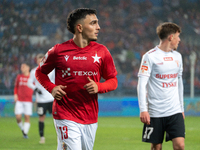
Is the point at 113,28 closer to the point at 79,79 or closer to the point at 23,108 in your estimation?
the point at 23,108

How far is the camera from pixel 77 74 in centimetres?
349

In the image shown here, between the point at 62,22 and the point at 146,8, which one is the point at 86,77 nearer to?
the point at 62,22

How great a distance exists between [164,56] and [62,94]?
1.78 metres

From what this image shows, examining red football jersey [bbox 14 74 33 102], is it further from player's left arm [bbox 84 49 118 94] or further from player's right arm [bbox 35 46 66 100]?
player's left arm [bbox 84 49 118 94]

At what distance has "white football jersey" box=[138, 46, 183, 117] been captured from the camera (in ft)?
14.9

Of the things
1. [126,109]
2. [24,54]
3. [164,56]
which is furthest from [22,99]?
[24,54]

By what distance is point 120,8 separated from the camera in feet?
80.4

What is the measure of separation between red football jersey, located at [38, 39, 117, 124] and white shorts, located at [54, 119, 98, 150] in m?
0.05

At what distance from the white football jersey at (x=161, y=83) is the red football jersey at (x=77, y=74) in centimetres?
107

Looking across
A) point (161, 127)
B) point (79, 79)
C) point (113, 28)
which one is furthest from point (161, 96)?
point (113, 28)

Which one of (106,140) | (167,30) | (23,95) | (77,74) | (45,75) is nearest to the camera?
(77,74)

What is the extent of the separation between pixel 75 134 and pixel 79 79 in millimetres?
550

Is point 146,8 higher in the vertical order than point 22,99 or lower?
higher

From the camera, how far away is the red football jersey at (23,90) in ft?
32.9
